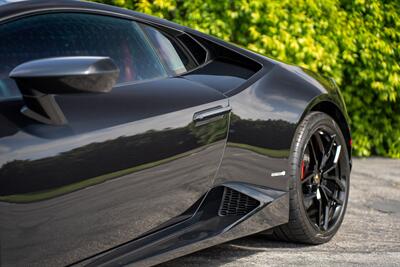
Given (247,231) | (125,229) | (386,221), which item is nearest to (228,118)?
(247,231)

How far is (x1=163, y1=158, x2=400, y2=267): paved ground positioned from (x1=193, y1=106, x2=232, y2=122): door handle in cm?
78

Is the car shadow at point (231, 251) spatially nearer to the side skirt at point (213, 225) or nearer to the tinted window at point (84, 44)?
the side skirt at point (213, 225)

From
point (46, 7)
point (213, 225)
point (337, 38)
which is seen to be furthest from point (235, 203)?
point (337, 38)

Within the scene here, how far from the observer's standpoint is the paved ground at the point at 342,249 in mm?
4031

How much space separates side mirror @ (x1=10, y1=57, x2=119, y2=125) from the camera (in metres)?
2.59

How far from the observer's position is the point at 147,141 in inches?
123

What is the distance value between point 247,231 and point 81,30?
50.0 inches

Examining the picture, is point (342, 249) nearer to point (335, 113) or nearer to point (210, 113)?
point (335, 113)

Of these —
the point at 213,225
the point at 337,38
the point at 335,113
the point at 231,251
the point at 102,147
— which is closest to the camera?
the point at 102,147

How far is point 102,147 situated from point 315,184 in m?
1.82

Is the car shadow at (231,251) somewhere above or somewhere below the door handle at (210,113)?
below

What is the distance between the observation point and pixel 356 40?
7.84m

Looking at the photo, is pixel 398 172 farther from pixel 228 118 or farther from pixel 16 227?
pixel 16 227

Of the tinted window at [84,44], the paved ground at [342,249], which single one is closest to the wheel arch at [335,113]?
the paved ground at [342,249]
